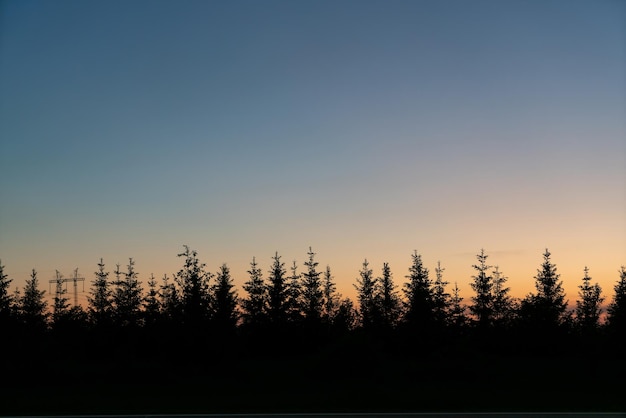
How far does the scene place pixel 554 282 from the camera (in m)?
52.0

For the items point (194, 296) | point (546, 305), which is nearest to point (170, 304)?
point (194, 296)

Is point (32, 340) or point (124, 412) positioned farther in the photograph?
point (32, 340)

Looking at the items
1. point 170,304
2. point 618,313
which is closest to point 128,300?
point 170,304

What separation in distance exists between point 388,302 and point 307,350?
9.43 meters

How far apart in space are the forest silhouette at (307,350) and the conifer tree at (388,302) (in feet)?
0.39

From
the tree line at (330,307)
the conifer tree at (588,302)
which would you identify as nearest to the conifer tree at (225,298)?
the tree line at (330,307)

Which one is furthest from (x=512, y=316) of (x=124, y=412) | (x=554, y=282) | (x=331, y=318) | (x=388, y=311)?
(x=124, y=412)

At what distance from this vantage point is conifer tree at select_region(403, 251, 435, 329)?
43.3m

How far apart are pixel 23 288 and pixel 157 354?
28169 millimetres

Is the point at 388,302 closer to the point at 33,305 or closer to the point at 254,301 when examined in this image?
the point at 254,301

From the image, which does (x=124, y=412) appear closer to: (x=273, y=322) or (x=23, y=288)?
(x=273, y=322)

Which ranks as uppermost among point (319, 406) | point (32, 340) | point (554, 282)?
point (554, 282)

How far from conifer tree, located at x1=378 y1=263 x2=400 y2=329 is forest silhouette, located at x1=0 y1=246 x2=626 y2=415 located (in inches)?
4.7

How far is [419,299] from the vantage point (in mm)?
45094
